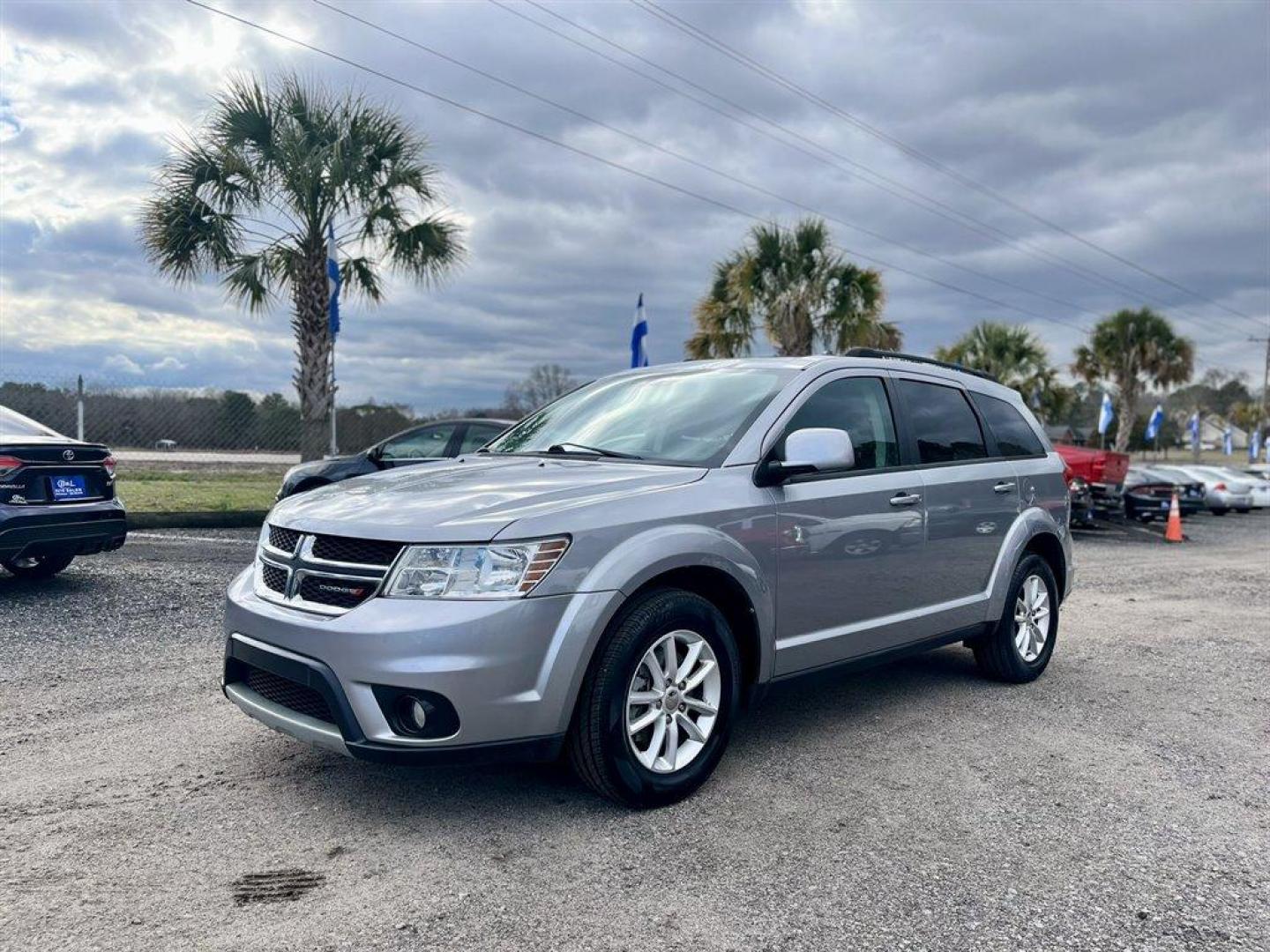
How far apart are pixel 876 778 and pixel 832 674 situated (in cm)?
53

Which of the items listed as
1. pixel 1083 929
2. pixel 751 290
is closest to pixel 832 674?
pixel 1083 929

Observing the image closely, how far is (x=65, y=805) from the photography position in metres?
3.56

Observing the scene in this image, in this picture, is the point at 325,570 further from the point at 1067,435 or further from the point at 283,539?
the point at 1067,435

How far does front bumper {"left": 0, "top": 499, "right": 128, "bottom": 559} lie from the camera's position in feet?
22.0

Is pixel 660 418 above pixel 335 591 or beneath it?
above

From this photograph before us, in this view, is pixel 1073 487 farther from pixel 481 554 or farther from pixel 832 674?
pixel 481 554

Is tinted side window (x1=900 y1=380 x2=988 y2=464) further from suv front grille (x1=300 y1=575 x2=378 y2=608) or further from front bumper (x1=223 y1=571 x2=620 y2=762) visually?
suv front grille (x1=300 y1=575 x2=378 y2=608)

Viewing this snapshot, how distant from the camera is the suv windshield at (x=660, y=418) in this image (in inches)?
165

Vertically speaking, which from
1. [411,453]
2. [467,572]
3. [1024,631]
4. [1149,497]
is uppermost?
[411,453]

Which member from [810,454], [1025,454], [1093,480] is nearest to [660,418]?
[810,454]

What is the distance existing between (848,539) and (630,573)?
1.32m

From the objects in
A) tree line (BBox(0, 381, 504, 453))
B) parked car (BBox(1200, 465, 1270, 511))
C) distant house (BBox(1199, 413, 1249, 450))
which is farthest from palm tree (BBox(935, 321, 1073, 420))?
distant house (BBox(1199, 413, 1249, 450))

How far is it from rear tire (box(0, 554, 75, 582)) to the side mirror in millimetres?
6534

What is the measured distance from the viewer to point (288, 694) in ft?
11.5
